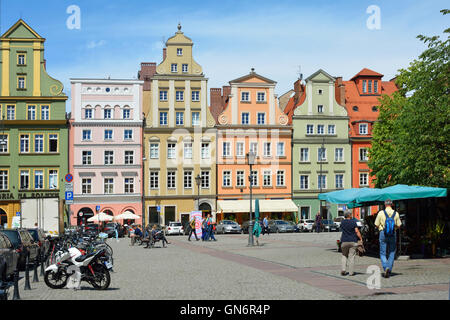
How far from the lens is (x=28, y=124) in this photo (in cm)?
5900

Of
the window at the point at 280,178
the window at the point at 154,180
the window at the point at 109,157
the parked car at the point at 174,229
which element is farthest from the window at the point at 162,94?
the window at the point at 280,178

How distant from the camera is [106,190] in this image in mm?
61094

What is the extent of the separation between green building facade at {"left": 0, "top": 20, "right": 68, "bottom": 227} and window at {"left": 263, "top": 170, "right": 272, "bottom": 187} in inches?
803

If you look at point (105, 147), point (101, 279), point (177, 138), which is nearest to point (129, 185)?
point (105, 147)

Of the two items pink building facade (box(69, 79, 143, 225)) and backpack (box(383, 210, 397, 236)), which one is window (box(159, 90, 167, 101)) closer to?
pink building facade (box(69, 79, 143, 225))

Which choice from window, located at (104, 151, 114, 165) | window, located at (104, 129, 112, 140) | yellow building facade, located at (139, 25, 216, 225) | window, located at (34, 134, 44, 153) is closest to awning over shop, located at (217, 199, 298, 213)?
yellow building facade, located at (139, 25, 216, 225)

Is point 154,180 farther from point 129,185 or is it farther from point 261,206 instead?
point 261,206

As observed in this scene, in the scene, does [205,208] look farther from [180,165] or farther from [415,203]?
[415,203]

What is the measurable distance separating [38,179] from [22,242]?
40712 millimetres

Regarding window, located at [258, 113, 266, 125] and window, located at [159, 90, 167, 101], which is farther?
window, located at [258, 113, 266, 125]

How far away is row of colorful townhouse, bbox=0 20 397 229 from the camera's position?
5888 cm

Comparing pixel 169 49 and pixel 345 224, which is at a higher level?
pixel 169 49
